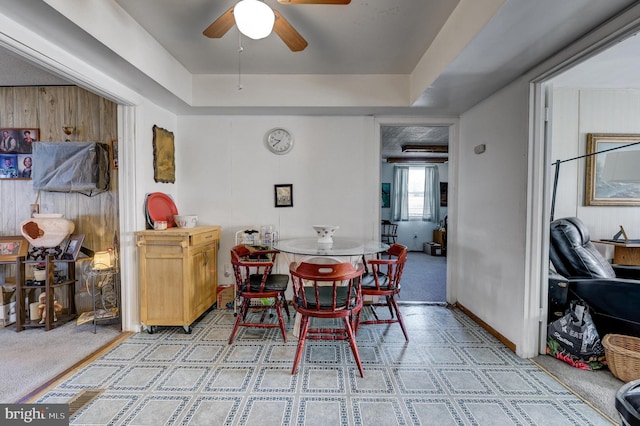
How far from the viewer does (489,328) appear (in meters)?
2.72

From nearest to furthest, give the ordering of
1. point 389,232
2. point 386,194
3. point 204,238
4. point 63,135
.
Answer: point 204,238
point 63,135
point 389,232
point 386,194

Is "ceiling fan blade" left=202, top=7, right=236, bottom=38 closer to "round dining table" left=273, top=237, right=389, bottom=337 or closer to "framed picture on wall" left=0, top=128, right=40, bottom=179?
"round dining table" left=273, top=237, right=389, bottom=337

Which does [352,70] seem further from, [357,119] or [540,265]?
[540,265]

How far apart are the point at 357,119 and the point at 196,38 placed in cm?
185

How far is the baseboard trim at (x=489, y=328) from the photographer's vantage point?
7.87ft

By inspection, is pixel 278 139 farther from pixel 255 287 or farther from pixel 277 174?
pixel 255 287

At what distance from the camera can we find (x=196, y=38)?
2.37 meters

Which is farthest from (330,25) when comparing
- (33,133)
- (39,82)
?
(33,133)

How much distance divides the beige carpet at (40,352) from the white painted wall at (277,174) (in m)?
1.34

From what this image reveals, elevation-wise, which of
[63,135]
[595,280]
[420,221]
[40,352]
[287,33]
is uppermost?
[287,33]

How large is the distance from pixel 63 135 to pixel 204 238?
6.28ft

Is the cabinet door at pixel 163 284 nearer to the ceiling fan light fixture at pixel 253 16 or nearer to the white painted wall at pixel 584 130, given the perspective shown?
the ceiling fan light fixture at pixel 253 16

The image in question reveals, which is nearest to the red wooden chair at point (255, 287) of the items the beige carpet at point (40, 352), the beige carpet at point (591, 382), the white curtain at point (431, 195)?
the beige carpet at point (40, 352)

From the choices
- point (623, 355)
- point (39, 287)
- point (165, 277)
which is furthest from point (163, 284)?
point (623, 355)
